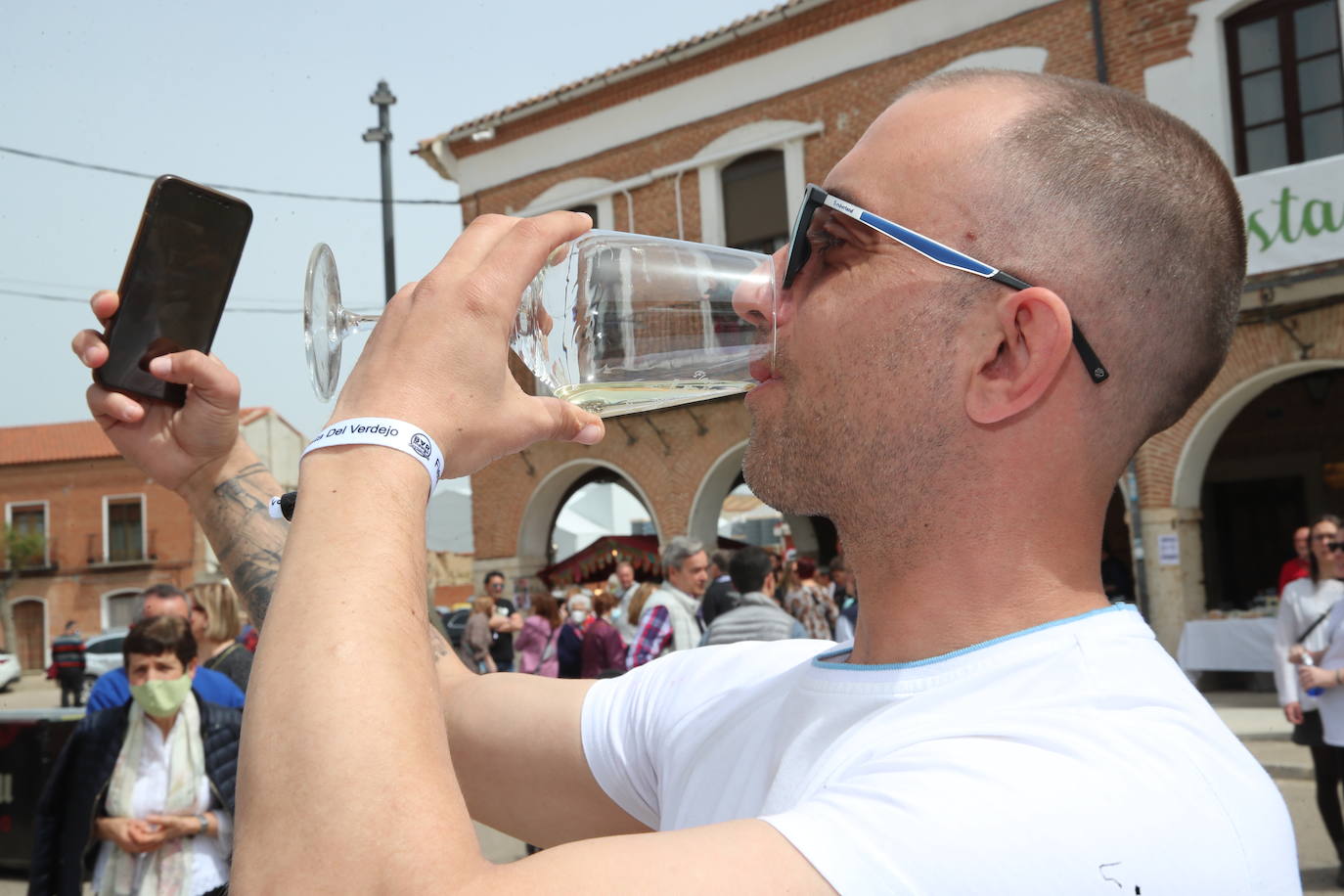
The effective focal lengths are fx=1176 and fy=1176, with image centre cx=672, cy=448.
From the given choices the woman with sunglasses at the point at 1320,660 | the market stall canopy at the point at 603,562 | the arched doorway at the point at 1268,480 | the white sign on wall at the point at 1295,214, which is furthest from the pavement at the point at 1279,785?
the market stall canopy at the point at 603,562

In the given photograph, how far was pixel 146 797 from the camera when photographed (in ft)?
13.7

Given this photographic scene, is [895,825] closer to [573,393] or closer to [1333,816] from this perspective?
[573,393]

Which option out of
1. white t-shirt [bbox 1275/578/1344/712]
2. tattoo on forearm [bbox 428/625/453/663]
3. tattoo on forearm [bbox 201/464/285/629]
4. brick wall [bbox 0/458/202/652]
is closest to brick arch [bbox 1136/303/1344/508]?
white t-shirt [bbox 1275/578/1344/712]

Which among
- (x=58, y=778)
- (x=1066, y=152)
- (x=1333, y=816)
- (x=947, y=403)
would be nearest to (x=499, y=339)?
(x=947, y=403)

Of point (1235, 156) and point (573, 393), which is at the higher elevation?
point (1235, 156)

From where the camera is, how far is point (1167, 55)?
12.6m

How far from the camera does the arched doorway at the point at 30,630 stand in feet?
136

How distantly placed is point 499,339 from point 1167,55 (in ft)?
44.0

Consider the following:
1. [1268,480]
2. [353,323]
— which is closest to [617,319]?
[353,323]

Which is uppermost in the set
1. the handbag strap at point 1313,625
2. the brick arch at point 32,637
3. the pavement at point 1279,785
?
the handbag strap at point 1313,625

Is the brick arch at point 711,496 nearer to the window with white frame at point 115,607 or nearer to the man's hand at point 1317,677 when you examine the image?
the man's hand at point 1317,677

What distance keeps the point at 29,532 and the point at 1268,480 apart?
39.5m

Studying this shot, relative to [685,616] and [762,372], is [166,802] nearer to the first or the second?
[685,616]

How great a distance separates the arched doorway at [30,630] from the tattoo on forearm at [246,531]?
149 ft
